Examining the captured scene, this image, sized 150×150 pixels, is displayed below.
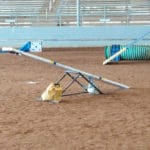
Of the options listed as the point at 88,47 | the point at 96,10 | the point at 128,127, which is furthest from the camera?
the point at 96,10

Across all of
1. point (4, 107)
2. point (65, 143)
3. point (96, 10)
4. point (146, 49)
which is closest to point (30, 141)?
point (65, 143)

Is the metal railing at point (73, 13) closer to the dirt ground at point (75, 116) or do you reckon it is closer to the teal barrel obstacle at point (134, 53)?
the teal barrel obstacle at point (134, 53)

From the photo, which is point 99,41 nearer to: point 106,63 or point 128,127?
point 106,63

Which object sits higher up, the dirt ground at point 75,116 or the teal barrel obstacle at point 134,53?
the dirt ground at point 75,116

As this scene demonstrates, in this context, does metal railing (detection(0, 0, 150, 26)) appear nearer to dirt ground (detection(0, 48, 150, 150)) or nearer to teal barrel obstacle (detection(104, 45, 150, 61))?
teal barrel obstacle (detection(104, 45, 150, 61))

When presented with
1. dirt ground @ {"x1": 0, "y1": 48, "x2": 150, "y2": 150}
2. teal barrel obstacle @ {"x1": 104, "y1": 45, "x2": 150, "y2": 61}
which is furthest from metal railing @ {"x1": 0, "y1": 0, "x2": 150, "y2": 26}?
dirt ground @ {"x1": 0, "y1": 48, "x2": 150, "y2": 150}

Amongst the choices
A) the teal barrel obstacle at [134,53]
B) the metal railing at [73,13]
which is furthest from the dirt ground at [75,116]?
the metal railing at [73,13]

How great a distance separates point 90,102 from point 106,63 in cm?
736

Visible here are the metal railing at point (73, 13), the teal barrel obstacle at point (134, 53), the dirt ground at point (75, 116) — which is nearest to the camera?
the dirt ground at point (75, 116)

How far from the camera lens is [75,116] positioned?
8.26 metres

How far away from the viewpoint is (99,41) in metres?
23.9

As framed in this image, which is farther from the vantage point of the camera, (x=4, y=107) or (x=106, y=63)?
(x=106, y=63)

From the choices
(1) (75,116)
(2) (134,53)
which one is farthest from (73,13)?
(1) (75,116)

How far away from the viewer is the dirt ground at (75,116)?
6.57 m
